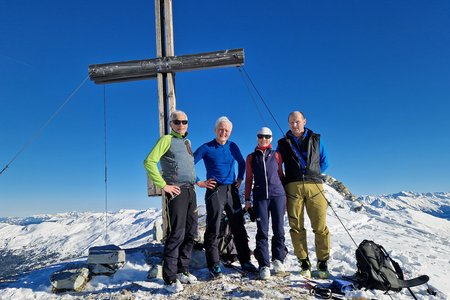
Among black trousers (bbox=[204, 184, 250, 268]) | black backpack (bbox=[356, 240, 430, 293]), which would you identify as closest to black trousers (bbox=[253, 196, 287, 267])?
black trousers (bbox=[204, 184, 250, 268])

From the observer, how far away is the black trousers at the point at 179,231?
494cm

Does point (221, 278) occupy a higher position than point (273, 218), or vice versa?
point (273, 218)

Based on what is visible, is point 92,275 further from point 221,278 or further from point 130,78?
point 130,78

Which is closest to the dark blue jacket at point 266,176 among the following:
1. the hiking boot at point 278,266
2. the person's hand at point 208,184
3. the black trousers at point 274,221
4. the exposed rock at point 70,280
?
the black trousers at point 274,221

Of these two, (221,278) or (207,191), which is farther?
(207,191)

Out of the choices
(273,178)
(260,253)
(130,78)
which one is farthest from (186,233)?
(130,78)

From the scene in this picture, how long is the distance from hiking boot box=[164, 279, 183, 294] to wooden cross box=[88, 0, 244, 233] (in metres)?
3.24

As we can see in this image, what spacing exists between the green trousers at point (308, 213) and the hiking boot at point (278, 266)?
41cm

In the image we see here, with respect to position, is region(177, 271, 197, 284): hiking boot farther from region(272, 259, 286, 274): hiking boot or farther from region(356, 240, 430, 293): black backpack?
region(356, 240, 430, 293): black backpack

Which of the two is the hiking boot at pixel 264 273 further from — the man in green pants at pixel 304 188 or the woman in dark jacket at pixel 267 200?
the man in green pants at pixel 304 188

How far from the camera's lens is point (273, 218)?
5578 millimetres

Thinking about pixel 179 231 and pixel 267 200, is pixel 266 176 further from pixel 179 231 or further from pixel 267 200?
pixel 179 231

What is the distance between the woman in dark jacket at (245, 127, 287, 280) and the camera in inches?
213

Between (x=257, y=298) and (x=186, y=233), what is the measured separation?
173 cm
